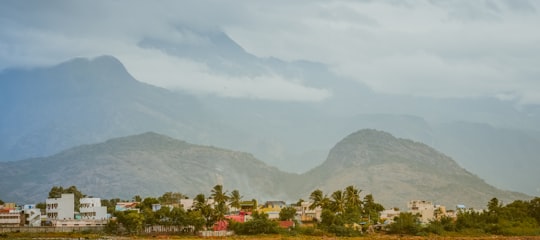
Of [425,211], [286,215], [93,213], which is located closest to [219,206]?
[286,215]

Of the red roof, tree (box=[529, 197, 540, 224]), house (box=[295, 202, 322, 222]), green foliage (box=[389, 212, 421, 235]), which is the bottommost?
green foliage (box=[389, 212, 421, 235])

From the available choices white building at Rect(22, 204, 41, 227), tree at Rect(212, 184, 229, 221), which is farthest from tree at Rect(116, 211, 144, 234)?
white building at Rect(22, 204, 41, 227)

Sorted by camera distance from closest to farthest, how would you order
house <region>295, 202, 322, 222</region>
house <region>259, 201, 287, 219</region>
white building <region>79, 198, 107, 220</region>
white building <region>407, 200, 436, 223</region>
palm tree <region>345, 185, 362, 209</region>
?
white building <region>79, 198, 107, 220</region>
palm tree <region>345, 185, 362, 209</region>
house <region>259, 201, 287, 219</region>
house <region>295, 202, 322, 222</region>
white building <region>407, 200, 436, 223</region>

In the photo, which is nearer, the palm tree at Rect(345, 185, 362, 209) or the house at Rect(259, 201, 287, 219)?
the palm tree at Rect(345, 185, 362, 209)

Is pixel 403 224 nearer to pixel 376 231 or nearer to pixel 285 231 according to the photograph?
pixel 376 231

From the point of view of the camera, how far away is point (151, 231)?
102000 mm

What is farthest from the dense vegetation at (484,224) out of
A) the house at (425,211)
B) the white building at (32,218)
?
the white building at (32,218)

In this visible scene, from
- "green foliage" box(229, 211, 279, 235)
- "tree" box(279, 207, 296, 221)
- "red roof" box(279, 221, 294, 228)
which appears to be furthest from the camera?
"tree" box(279, 207, 296, 221)

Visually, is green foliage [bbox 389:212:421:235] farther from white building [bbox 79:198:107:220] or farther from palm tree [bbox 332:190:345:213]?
white building [bbox 79:198:107:220]

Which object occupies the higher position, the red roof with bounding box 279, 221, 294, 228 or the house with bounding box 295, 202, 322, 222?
the house with bounding box 295, 202, 322, 222

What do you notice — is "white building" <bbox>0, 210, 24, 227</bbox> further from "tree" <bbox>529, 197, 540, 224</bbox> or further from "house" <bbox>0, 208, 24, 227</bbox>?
"tree" <bbox>529, 197, 540, 224</bbox>

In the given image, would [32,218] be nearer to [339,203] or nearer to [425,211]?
[339,203]

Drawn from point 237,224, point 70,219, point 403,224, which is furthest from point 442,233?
point 70,219

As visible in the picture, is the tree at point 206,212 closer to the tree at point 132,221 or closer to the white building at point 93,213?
the tree at point 132,221
